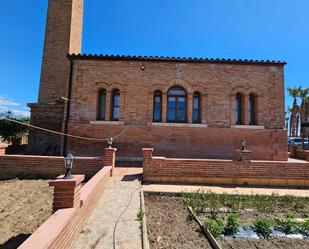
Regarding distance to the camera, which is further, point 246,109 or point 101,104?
point 101,104

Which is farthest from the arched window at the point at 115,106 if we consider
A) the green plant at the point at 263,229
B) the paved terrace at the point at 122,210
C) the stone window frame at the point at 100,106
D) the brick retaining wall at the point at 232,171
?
the green plant at the point at 263,229

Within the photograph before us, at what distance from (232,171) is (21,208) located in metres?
6.70

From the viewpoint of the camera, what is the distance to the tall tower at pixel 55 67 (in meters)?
12.3

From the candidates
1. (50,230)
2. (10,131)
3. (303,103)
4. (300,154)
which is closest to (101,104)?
(10,131)

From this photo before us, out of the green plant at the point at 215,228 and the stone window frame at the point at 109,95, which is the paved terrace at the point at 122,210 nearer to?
the green plant at the point at 215,228

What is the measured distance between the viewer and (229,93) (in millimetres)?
11078

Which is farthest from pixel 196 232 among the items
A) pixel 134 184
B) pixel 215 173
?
pixel 215 173

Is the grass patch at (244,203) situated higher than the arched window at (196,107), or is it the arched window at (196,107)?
the arched window at (196,107)

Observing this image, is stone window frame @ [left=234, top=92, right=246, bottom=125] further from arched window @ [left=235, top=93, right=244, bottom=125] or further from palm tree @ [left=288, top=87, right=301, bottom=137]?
palm tree @ [left=288, top=87, right=301, bottom=137]

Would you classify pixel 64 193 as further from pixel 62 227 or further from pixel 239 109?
pixel 239 109

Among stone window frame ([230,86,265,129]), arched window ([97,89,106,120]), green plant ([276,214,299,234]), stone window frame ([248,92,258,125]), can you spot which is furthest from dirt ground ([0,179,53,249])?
stone window frame ([248,92,258,125])

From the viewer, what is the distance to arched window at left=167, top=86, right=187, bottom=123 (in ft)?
36.9

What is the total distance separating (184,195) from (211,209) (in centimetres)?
119

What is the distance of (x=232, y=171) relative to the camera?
752 centimetres
